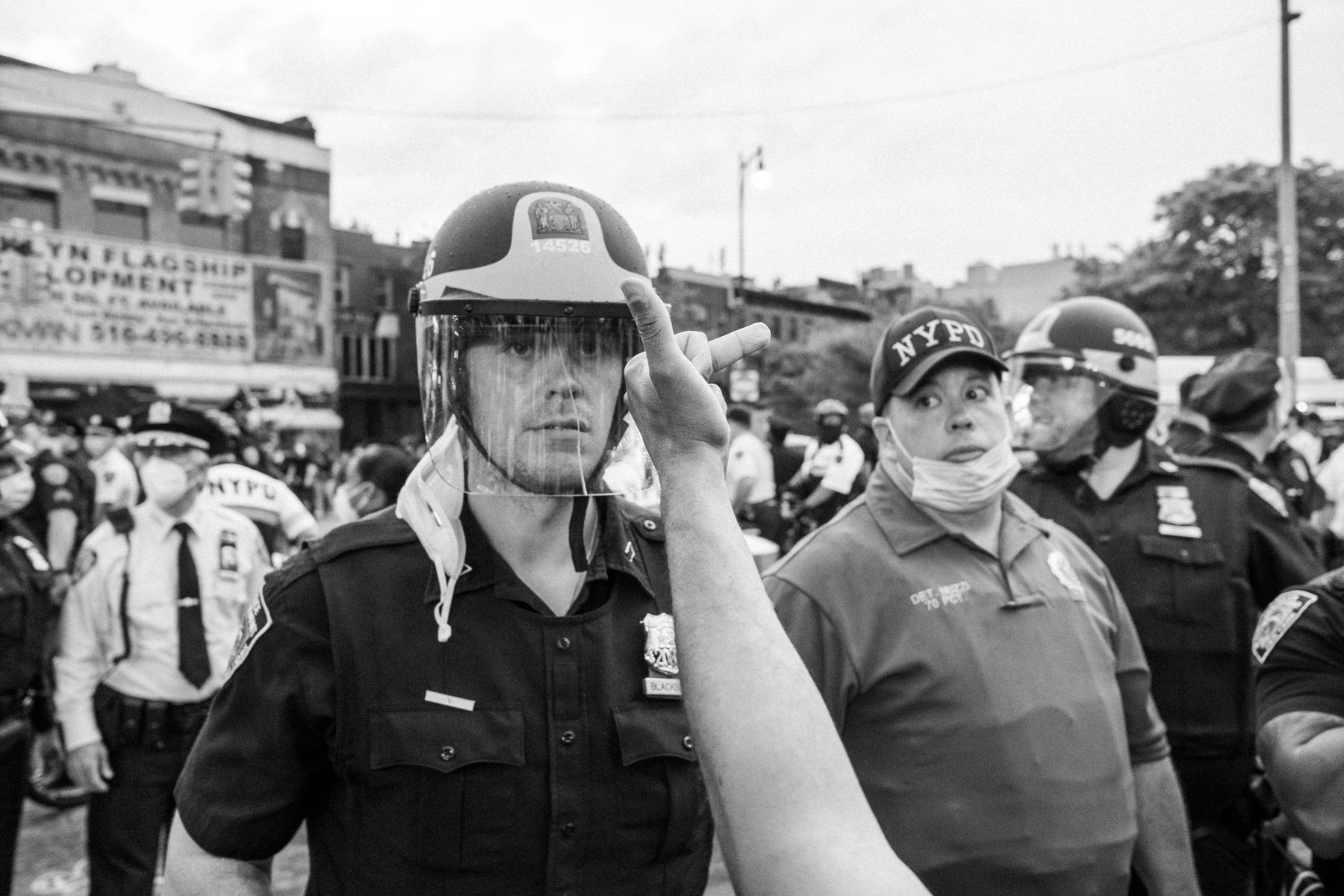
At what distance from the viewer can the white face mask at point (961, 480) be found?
268cm

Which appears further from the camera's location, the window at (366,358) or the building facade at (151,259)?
the window at (366,358)

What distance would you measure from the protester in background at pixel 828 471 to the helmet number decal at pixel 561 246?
783 cm

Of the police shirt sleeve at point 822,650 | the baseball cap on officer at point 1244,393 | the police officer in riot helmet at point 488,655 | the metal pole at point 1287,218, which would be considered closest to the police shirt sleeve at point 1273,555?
the baseball cap on officer at point 1244,393

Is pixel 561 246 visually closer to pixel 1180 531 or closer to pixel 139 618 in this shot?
pixel 1180 531

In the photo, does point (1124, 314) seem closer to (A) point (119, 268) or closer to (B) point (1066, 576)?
(B) point (1066, 576)

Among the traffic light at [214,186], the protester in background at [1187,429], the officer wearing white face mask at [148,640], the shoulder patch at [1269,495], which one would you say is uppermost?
the traffic light at [214,186]

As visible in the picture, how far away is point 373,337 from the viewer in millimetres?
39969

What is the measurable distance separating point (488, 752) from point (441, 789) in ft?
0.29

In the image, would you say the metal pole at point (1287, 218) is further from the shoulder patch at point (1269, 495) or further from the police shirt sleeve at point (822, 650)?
the police shirt sleeve at point (822, 650)

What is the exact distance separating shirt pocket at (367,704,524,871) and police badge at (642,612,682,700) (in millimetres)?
246

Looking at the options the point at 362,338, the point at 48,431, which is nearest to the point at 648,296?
the point at 48,431

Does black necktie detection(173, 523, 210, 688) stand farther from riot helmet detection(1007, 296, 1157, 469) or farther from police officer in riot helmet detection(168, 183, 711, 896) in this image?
riot helmet detection(1007, 296, 1157, 469)

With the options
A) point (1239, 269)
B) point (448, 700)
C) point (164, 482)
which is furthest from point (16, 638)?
point (1239, 269)

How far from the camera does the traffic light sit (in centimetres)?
1562
